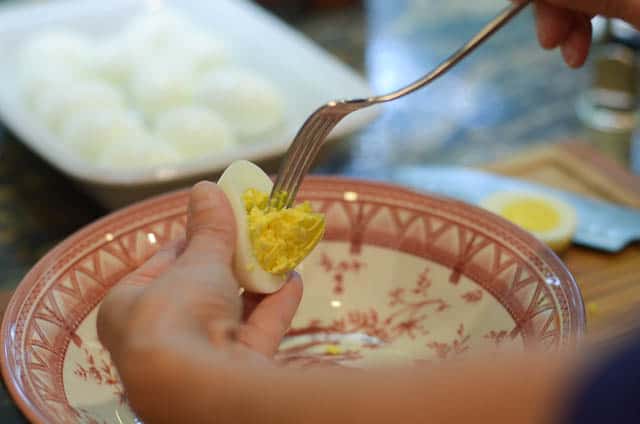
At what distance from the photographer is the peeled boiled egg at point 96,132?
1.17m

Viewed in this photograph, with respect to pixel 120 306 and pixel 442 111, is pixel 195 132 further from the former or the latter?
pixel 120 306

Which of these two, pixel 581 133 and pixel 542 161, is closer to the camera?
pixel 542 161

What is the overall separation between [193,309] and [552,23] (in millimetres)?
551

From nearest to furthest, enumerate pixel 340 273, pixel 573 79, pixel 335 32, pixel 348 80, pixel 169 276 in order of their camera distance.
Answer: pixel 169 276
pixel 340 273
pixel 348 80
pixel 573 79
pixel 335 32

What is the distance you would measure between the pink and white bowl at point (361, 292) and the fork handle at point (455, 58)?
0.37ft

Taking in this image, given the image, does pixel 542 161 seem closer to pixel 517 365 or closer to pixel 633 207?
pixel 633 207

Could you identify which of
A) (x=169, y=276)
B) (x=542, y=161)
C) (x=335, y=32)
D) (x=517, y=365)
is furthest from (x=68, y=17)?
(x=517, y=365)

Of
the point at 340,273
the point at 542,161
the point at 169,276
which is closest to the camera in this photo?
the point at 169,276

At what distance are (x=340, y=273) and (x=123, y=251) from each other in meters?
0.20

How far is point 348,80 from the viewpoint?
4.41 feet

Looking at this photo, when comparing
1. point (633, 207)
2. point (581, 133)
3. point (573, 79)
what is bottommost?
point (633, 207)

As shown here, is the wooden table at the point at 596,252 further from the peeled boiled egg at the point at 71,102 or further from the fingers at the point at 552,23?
the peeled boiled egg at the point at 71,102

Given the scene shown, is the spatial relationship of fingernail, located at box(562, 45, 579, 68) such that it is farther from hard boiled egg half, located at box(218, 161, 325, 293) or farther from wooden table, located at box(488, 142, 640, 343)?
hard boiled egg half, located at box(218, 161, 325, 293)

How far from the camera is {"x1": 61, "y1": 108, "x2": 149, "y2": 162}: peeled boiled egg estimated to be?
1175mm
